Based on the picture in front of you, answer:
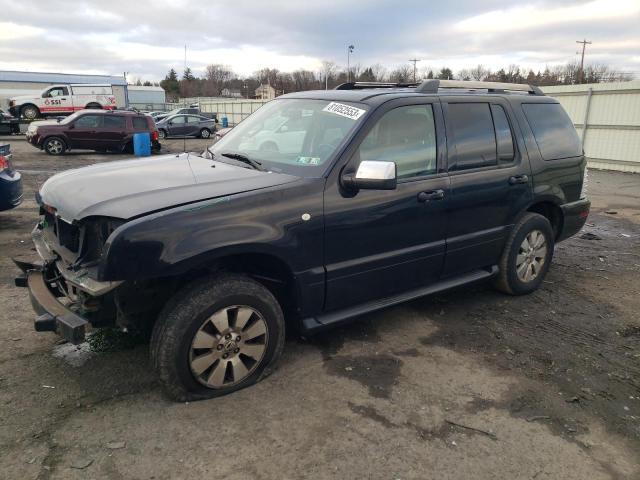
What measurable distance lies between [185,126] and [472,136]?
2648cm

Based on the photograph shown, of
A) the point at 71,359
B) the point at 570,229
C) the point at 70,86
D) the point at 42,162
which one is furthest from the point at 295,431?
the point at 70,86

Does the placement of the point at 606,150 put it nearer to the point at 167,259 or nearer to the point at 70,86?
the point at 167,259

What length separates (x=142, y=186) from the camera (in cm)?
316

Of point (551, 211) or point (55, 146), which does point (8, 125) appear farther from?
point (551, 211)

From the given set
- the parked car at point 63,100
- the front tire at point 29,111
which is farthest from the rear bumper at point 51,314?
the front tire at point 29,111

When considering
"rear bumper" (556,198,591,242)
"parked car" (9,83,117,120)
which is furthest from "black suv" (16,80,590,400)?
"parked car" (9,83,117,120)

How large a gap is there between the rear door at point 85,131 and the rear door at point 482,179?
54.8 ft

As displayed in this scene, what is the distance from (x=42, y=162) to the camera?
15.5m

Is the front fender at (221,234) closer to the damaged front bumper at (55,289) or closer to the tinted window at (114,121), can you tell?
the damaged front bumper at (55,289)

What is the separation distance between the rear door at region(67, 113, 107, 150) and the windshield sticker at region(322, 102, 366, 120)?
1644 centimetres

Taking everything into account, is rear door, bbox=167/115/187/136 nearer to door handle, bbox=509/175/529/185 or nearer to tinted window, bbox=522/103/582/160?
tinted window, bbox=522/103/582/160

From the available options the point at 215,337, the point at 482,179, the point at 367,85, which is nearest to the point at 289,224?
the point at 215,337

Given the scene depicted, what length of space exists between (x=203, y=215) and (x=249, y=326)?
762 millimetres

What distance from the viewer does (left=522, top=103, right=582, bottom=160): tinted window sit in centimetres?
474
